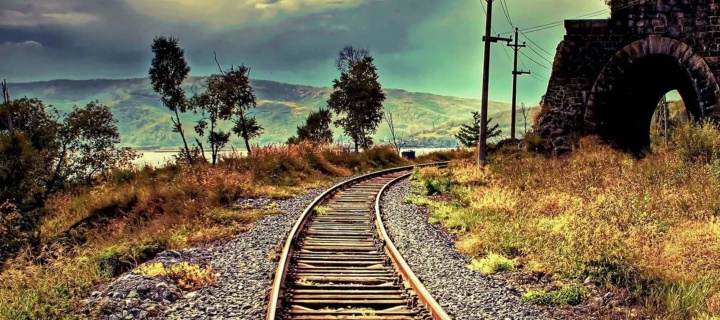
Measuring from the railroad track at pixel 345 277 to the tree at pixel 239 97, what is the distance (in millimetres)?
32236

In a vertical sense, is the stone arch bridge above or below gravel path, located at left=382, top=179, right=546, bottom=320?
above

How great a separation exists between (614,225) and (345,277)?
4.41 metres

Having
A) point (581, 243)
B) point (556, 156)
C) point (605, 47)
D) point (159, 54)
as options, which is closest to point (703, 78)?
point (605, 47)

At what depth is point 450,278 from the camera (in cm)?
740

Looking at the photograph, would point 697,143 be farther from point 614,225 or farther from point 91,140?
point 91,140

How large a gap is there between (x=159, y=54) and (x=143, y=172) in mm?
24914

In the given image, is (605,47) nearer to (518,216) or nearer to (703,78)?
(703,78)

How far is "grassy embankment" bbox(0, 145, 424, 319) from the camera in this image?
23.7 feet

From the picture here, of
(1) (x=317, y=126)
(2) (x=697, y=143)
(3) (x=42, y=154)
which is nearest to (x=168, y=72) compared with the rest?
(1) (x=317, y=126)

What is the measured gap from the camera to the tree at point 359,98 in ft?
156

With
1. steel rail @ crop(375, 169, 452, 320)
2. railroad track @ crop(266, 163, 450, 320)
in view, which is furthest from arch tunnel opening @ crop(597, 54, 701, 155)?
steel rail @ crop(375, 169, 452, 320)

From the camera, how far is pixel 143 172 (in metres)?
21.4

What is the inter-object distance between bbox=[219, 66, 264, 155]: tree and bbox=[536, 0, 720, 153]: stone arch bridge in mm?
26074

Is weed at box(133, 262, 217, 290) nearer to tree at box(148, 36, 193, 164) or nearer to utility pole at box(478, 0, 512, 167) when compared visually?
utility pole at box(478, 0, 512, 167)
